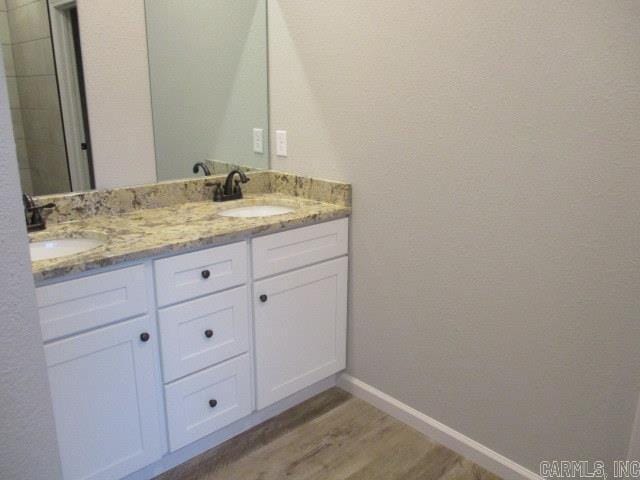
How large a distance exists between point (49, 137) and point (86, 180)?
205mm

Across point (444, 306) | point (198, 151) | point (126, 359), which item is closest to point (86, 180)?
point (198, 151)

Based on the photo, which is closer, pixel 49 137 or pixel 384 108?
pixel 49 137

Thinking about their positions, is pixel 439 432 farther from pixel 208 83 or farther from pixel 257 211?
pixel 208 83

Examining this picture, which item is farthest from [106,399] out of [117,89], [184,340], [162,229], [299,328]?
[117,89]

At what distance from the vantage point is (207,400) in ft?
6.29

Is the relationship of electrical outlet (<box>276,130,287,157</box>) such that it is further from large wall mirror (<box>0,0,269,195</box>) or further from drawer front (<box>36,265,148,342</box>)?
drawer front (<box>36,265,148,342</box>)

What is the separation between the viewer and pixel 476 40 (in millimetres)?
1690

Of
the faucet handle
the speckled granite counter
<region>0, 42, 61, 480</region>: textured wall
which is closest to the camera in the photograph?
<region>0, 42, 61, 480</region>: textured wall

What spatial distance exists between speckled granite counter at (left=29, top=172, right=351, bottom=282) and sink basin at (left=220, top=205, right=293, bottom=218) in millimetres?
26

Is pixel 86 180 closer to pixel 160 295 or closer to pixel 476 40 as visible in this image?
pixel 160 295

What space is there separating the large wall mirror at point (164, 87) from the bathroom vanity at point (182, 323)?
0.17 meters

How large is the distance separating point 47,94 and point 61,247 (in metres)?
0.55

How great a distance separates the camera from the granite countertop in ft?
4.96

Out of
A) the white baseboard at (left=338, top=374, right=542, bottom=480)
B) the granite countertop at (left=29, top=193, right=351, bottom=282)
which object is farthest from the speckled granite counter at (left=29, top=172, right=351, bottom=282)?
the white baseboard at (left=338, top=374, right=542, bottom=480)
